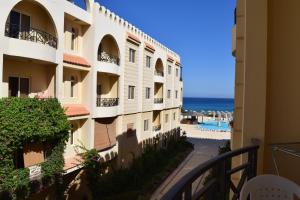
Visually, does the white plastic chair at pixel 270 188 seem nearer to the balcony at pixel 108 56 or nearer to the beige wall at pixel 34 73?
the beige wall at pixel 34 73

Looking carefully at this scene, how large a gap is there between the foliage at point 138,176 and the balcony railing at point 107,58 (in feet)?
17.0

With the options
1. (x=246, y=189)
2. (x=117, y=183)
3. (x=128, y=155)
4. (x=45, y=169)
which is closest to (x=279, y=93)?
(x=246, y=189)

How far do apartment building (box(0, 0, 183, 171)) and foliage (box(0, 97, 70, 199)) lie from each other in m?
0.70

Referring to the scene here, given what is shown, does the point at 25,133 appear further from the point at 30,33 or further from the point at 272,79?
the point at 272,79

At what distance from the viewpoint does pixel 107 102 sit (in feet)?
66.8

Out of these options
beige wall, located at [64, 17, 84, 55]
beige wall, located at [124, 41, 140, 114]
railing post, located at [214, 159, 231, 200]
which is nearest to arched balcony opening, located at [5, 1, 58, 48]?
beige wall, located at [64, 17, 84, 55]

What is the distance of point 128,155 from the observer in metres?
Result: 23.6

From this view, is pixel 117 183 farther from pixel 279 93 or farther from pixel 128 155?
pixel 279 93

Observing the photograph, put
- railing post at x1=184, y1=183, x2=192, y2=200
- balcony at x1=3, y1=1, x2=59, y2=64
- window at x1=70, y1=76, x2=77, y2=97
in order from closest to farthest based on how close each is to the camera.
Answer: railing post at x1=184, y1=183, x2=192, y2=200, balcony at x1=3, y1=1, x2=59, y2=64, window at x1=70, y1=76, x2=77, y2=97

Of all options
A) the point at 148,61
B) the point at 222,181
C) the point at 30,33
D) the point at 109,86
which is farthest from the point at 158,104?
the point at 222,181

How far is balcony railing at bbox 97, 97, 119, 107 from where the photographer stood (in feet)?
64.7

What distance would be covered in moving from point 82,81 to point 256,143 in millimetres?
14645

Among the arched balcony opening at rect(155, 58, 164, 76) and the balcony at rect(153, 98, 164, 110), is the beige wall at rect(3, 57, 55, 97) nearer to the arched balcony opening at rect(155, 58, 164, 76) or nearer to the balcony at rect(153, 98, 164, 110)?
the balcony at rect(153, 98, 164, 110)

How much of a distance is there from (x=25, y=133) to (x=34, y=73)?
10.8 ft
